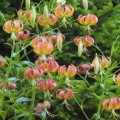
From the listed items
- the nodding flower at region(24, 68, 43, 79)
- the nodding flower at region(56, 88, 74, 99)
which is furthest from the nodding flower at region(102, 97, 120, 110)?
the nodding flower at region(24, 68, 43, 79)

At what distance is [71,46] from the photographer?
8.17ft

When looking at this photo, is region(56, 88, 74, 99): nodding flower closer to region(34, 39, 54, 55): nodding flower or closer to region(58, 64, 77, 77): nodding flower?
region(58, 64, 77, 77): nodding flower

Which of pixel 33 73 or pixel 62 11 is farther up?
pixel 62 11

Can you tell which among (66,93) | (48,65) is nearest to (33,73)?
(48,65)

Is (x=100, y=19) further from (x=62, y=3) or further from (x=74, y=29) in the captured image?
(x=62, y=3)

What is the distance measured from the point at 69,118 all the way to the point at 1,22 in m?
0.68

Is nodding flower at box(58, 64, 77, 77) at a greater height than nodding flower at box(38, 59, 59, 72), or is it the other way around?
nodding flower at box(38, 59, 59, 72)

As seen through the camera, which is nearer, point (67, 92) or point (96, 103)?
point (67, 92)

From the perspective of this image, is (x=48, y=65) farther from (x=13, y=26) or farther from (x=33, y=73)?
(x=13, y=26)

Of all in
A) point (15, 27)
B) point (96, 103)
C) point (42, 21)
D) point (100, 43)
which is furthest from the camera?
point (100, 43)

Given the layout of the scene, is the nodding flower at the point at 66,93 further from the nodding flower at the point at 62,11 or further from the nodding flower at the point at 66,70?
the nodding flower at the point at 62,11

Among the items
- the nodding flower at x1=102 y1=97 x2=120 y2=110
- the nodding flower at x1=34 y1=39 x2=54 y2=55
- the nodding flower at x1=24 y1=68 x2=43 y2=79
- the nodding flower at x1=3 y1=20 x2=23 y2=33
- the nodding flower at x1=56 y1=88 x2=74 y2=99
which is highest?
the nodding flower at x1=3 y1=20 x2=23 y2=33

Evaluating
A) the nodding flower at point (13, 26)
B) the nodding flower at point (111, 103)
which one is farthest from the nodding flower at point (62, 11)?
the nodding flower at point (111, 103)

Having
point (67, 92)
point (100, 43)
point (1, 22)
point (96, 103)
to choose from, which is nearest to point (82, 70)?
point (67, 92)
